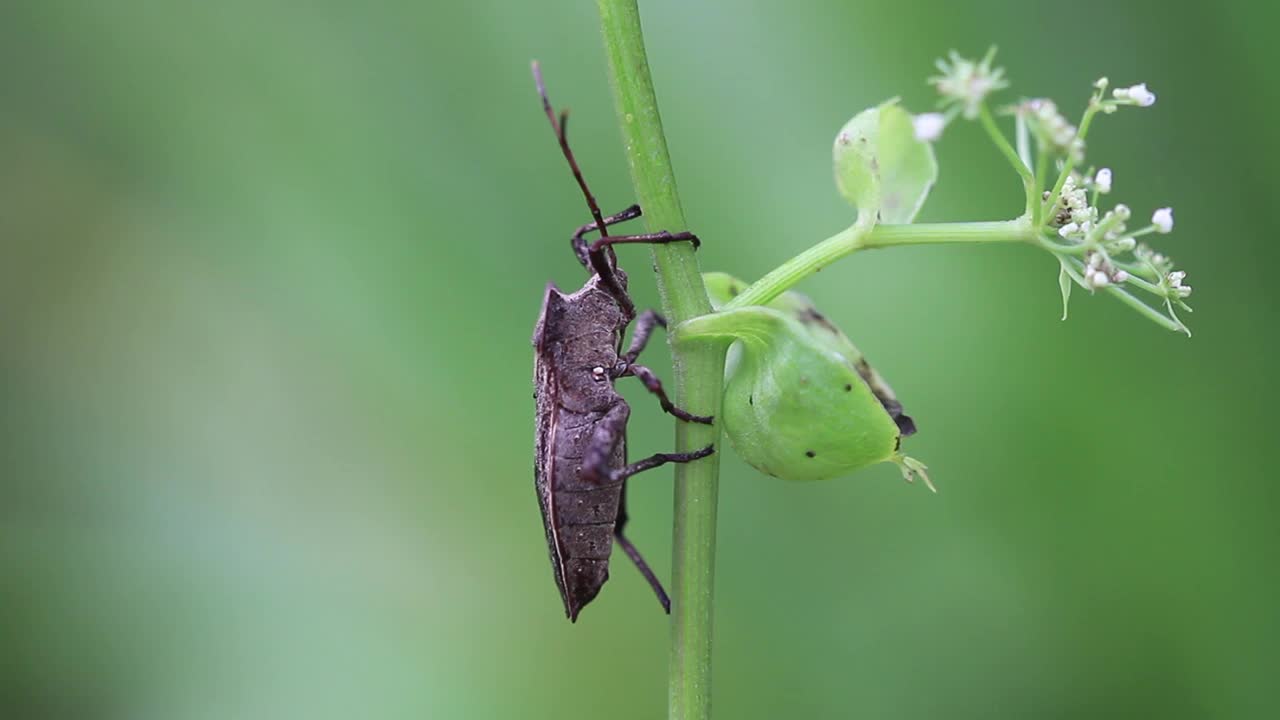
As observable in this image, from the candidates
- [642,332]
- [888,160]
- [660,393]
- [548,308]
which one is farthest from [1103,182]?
[548,308]

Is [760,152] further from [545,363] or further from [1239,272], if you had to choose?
[1239,272]

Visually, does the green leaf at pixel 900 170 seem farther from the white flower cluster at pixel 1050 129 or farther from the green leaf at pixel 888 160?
the white flower cluster at pixel 1050 129

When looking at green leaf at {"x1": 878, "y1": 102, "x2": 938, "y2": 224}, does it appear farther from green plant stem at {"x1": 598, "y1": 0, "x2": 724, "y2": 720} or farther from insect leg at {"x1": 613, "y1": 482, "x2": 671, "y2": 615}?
insect leg at {"x1": 613, "y1": 482, "x2": 671, "y2": 615}

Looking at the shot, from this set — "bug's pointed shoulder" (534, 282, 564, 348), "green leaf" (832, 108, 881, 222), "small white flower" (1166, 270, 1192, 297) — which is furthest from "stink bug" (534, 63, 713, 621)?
"small white flower" (1166, 270, 1192, 297)

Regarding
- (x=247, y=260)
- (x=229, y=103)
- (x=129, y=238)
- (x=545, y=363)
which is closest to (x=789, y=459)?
(x=545, y=363)

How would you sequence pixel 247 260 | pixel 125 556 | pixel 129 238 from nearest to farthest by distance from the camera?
pixel 125 556
pixel 247 260
pixel 129 238

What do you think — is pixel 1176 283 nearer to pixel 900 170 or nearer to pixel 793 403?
pixel 900 170

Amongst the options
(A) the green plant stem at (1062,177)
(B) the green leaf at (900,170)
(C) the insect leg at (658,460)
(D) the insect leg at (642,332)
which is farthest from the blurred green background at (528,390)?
(A) the green plant stem at (1062,177)
